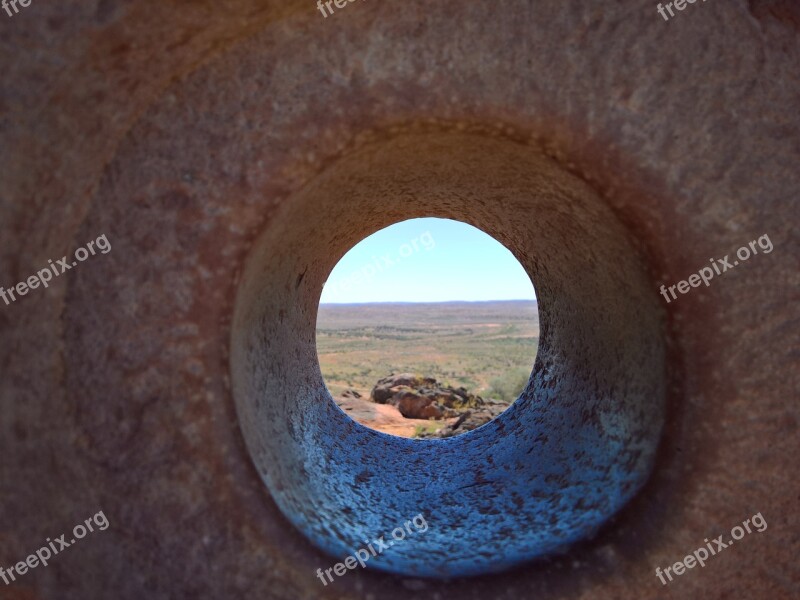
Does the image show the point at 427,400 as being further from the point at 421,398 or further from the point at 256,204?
the point at 256,204

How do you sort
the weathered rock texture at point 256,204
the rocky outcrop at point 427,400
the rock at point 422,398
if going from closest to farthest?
the weathered rock texture at point 256,204
the rocky outcrop at point 427,400
the rock at point 422,398

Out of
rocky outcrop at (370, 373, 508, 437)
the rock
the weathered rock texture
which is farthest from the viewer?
the rock

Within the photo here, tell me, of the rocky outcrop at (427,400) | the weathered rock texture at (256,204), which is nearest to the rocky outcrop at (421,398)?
the rocky outcrop at (427,400)

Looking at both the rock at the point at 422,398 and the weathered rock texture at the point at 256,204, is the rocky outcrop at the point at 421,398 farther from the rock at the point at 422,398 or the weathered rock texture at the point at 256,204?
the weathered rock texture at the point at 256,204

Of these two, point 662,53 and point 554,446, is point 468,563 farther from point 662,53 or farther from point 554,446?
point 662,53

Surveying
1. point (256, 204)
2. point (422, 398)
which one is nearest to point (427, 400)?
point (422, 398)

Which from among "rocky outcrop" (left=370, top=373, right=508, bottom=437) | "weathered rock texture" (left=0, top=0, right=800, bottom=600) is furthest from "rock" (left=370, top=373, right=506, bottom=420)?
"weathered rock texture" (left=0, top=0, right=800, bottom=600)

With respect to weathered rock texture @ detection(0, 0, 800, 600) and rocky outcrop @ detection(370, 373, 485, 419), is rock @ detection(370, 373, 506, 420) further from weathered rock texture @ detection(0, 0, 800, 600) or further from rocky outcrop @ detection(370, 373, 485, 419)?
weathered rock texture @ detection(0, 0, 800, 600)

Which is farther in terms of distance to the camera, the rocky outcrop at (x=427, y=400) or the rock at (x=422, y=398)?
the rock at (x=422, y=398)
